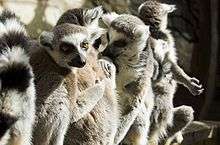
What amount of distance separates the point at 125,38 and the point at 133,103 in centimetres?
56

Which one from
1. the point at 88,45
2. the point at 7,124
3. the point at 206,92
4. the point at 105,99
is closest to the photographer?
the point at 7,124

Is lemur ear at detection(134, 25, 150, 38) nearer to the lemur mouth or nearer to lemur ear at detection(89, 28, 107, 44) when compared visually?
lemur ear at detection(89, 28, 107, 44)

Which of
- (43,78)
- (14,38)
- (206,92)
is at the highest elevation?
(14,38)

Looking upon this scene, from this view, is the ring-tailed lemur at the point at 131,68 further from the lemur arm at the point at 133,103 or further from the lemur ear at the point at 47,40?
the lemur ear at the point at 47,40

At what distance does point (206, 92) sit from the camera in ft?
34.0

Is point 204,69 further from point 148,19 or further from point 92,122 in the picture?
point 92,122

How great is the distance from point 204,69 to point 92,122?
5839 millimetres

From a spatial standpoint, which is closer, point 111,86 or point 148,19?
point 111,86

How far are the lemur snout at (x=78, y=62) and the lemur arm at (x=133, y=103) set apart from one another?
1055mm

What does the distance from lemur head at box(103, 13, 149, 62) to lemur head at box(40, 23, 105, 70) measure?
662mm

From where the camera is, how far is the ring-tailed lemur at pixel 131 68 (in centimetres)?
528

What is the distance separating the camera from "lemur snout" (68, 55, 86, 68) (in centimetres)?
442

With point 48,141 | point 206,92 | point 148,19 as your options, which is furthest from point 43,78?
point 206,92

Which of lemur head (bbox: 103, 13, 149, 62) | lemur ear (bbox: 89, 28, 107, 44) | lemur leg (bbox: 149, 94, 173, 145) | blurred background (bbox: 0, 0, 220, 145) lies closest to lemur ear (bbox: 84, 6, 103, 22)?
lemur head (bbox: 103, 13, 149, 62)
